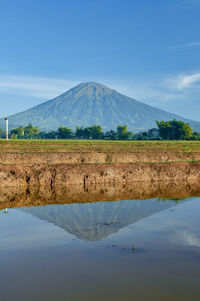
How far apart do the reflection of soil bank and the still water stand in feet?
10.9

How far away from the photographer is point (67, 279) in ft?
32.5

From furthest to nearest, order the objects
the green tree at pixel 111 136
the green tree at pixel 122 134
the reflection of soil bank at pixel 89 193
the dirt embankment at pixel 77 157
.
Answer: the green tree at pixel 111 136 < the green tree at pixel 122 134 < the dirt embankment at pixel 77 157 < the reflection of soil bank at pixel 89 193

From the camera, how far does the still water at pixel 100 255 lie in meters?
9.22

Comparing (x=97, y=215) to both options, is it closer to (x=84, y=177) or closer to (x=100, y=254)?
(x=100, y=254)

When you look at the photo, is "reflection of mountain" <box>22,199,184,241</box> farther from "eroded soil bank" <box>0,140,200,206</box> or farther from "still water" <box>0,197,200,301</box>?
"eroded soil bank" <box>0,140,200,206</box>

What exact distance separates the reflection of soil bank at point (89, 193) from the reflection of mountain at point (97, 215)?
1612 millimetres

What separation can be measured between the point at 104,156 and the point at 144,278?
3229 cm

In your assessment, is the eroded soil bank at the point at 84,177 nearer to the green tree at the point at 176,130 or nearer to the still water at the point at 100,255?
the still water at the point at 100,255

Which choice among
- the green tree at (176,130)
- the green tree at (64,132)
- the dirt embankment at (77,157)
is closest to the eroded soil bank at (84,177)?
the dirt embankment at (77,157)

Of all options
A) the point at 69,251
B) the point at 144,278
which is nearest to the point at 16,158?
the point at 69,251

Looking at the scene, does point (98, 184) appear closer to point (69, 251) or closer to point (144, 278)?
point (69, 251)

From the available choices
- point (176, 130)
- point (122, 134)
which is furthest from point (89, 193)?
point (122, 134)

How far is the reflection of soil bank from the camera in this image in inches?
888

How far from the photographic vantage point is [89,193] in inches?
998
